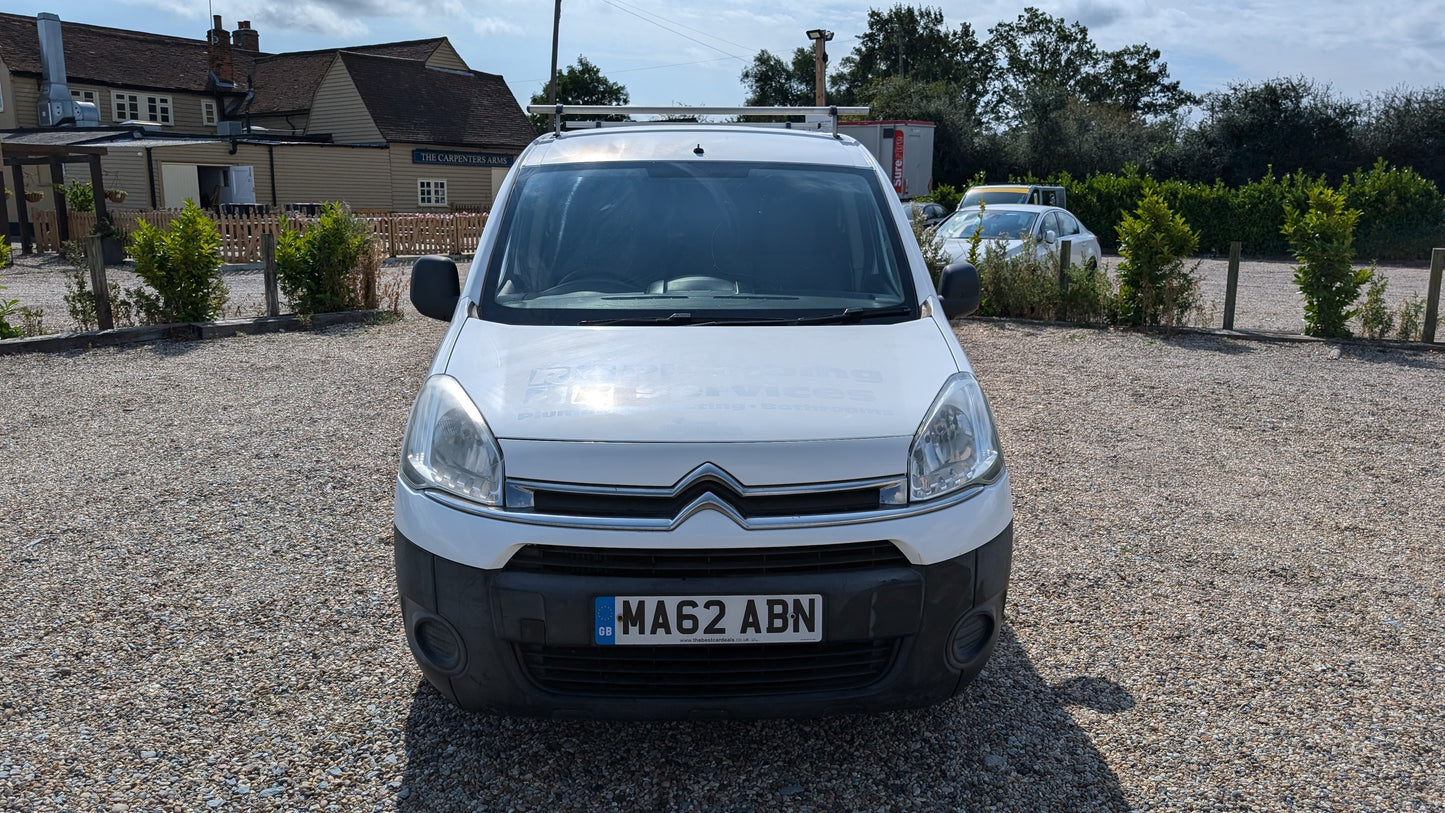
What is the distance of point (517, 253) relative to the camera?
12.6 ft

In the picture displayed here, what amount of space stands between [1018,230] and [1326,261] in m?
4.53


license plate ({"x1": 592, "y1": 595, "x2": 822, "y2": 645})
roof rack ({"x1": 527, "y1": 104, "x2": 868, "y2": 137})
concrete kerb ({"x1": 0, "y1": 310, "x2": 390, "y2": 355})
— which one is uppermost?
roof rack ({"x1": 527, "y1": 104, "x2": 868, "y2": 137})

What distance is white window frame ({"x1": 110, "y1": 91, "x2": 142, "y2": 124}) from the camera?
41.6 meters

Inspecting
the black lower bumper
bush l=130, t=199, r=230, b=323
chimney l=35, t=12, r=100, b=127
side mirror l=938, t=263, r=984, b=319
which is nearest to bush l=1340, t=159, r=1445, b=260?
bush l=130, t=199, r=230, b=323

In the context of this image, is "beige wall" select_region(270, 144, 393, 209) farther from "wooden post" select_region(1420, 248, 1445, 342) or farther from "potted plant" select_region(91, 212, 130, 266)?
"wooden post" select_region(1420, 248, 1445, 342)

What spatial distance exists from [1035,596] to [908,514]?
1.94 metres

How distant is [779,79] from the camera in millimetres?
86000

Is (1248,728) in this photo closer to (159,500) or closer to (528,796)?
(528,796)

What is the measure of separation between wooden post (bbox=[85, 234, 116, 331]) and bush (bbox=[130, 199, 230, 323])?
1.06ft

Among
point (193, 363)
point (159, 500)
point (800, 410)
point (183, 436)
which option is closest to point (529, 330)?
point (800, 410)

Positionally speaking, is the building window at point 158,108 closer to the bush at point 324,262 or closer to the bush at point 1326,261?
the bush at point 324,262

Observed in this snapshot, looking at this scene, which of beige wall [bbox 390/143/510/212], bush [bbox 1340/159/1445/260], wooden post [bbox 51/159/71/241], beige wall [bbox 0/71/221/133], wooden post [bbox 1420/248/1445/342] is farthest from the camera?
beige wall [bbox 390/143/510/212]

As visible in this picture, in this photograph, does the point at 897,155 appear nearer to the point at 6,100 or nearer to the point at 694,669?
the point at 694,669

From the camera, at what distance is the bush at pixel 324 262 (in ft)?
42.8
